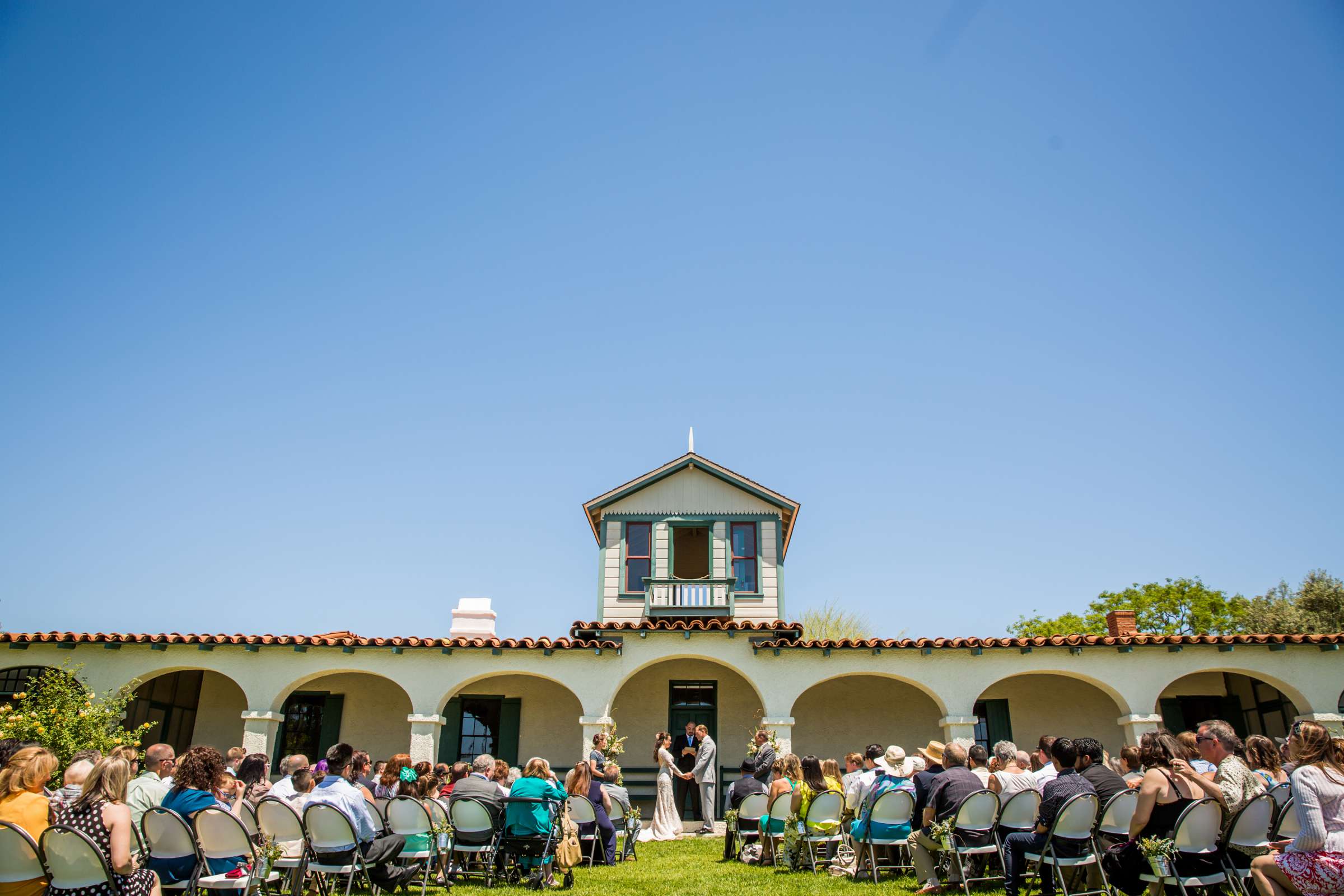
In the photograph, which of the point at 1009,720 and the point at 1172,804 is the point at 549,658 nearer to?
the point at 1009,720

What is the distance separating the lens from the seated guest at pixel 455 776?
975cm

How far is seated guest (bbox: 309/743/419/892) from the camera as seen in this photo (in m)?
7.39

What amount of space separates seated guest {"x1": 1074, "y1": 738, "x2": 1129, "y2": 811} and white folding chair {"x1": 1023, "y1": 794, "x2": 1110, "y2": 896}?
6.8 inches

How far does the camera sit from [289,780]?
8672mm

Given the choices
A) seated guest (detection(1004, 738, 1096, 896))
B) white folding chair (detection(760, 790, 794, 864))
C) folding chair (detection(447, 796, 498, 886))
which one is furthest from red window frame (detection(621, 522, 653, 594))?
seated guest (detection(1004, 738, 1096, 896))

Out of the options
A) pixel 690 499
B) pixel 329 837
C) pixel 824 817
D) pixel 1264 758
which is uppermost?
pixel 690 499

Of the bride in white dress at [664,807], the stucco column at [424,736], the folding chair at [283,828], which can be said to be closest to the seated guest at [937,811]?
the folding chair at [283,828]

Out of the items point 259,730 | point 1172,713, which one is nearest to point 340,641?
point 259,730

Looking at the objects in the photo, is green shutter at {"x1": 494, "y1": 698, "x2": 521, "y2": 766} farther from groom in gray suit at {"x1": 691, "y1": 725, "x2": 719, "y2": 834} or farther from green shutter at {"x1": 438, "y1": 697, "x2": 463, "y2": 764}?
groom in gray suit at {"x1": 691, "y1": 725, "x2": 719, "y2": 834}

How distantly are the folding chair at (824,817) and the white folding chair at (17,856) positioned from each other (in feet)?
21.7

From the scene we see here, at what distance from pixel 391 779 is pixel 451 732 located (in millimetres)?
8194

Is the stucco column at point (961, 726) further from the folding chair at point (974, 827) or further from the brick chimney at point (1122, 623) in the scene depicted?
the folding chair at point (974, 827)

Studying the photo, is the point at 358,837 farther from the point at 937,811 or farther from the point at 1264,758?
the point at 1264,758

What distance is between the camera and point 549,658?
14969mm
